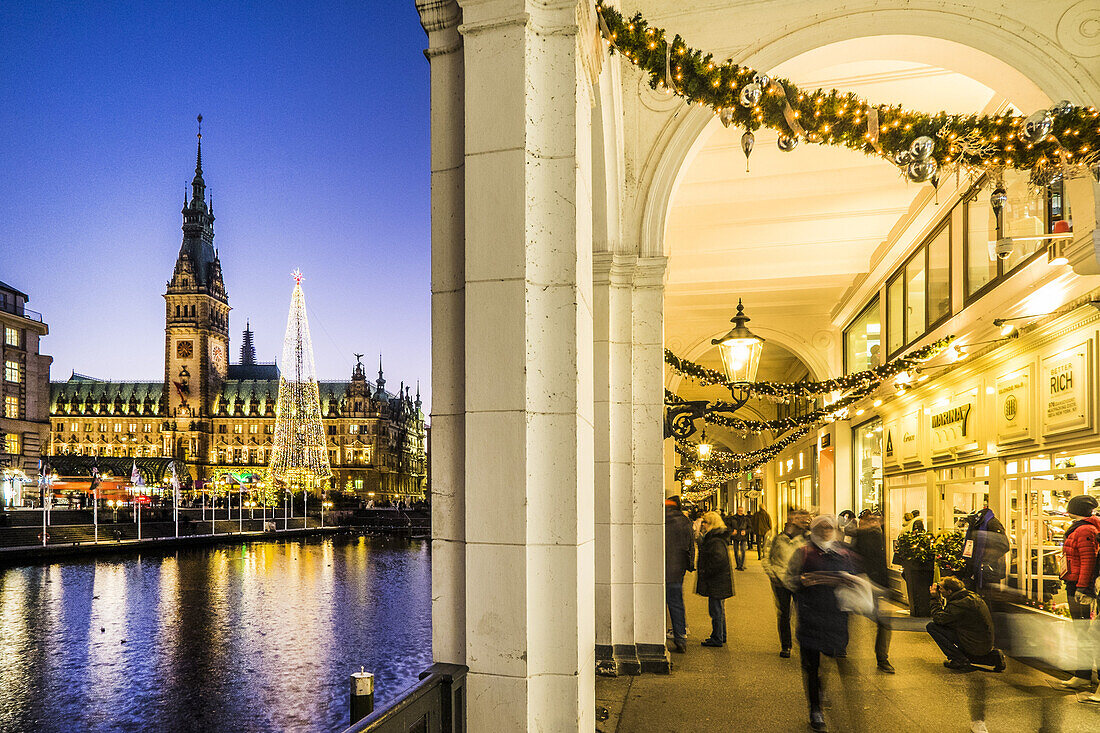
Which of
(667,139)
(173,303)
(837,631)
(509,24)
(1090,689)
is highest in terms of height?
(173,303)

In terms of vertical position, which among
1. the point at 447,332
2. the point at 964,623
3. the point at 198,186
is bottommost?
the point at 964,623

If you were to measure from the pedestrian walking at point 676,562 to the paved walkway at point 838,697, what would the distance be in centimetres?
29

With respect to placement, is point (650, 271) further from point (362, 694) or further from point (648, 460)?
point (362, 694)

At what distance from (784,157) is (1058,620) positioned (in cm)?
626

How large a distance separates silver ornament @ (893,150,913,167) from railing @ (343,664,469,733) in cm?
368

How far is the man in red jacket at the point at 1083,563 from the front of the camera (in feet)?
23.2

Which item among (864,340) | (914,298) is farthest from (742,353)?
(864,340)

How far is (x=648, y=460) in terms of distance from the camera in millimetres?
8055

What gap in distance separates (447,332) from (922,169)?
9.51 ft

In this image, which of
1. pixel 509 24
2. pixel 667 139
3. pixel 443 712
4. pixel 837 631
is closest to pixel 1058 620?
pixel 837 631

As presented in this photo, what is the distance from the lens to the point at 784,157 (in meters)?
10.8

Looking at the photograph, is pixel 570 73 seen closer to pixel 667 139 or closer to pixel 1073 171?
pixel 1073 171

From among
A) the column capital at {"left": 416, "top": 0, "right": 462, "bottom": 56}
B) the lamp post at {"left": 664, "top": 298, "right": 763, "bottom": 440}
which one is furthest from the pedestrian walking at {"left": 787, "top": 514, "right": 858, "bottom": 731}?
the column capital at {"left": 416, "top": 0, "right": 462, "bottom": 56}

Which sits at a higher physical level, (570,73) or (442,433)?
(570,73)
